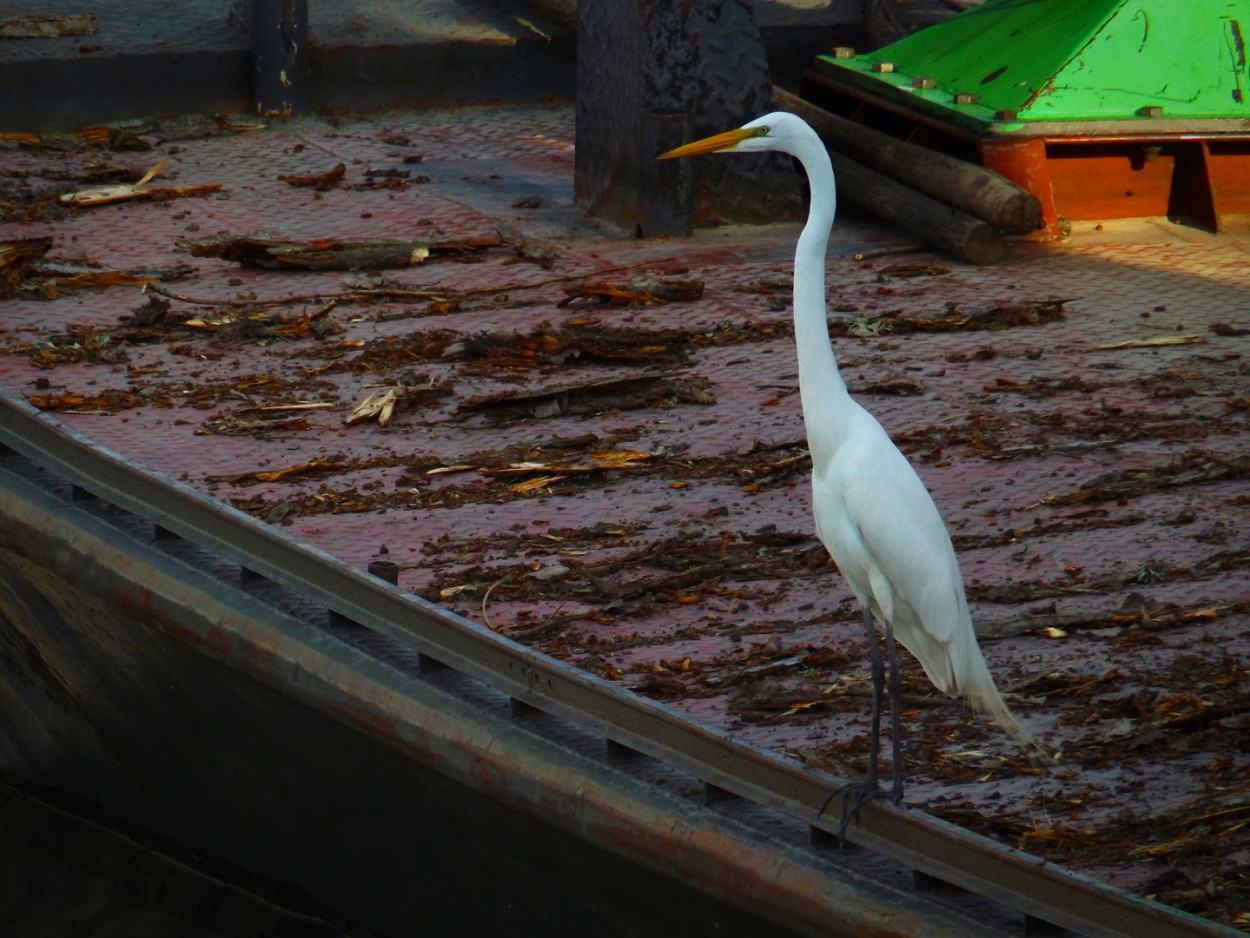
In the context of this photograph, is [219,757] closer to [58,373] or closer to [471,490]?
[471,490]

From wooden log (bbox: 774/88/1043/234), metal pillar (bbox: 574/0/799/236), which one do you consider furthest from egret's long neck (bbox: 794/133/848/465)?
metal pillar (bbox: 574/0/799/236)

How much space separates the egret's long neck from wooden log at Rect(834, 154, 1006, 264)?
2637 millimetres

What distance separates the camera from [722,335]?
16.3 feet

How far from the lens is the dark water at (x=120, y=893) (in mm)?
3764

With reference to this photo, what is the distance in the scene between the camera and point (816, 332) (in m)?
2.92

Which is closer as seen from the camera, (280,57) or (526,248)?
(526,248)

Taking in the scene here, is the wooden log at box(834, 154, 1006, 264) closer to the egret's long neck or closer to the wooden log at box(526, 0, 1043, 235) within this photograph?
the wooden log at box(526, 0, 1043, 235)

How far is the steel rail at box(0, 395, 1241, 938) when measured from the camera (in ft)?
7.06

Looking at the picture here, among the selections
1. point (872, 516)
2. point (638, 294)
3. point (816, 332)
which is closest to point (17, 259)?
point (638, 294)

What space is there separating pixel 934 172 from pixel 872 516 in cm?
311

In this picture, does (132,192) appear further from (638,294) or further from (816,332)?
(816,332)

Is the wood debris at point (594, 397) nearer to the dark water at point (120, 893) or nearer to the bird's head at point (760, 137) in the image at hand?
the dark water at point (120, 893)

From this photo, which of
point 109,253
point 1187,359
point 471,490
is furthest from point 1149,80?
point 109,253

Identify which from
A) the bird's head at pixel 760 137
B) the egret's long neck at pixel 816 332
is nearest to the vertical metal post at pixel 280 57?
the bird's head at pixel 760 137
